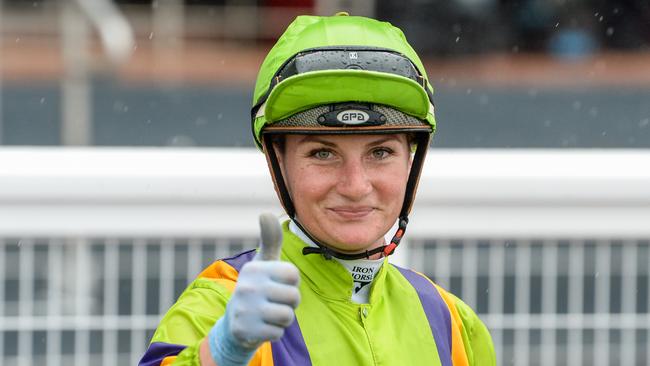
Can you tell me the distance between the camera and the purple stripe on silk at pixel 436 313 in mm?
2453

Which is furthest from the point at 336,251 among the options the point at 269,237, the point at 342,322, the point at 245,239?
the point at 245,239

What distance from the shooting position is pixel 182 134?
17.1m

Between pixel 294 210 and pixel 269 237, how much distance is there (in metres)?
0.57

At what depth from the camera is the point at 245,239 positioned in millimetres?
3885

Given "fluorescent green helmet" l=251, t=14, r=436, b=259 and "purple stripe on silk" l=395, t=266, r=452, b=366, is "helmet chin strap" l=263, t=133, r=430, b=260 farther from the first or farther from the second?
"purple stripe on silk" l=395, t=266, r=452, b=366

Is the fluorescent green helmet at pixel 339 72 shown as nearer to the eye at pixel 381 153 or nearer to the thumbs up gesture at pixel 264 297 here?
the eye at pixel 381 153

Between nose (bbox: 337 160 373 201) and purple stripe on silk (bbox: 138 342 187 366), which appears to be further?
nose (bbox: 337 160 373 201)

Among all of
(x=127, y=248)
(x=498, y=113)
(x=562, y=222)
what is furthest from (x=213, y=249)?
(x=498, y=113)

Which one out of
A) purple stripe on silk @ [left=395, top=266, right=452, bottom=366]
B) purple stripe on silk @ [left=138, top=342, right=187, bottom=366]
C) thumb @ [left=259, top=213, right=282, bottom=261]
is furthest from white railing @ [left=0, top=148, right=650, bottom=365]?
thumb @ [left=259, top=213, right=282, bottom=261]

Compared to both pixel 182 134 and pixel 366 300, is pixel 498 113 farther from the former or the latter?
pixel 366 300

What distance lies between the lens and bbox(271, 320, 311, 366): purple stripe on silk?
2.24m

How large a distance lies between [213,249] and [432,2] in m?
20.0

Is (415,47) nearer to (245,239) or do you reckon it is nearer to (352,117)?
(245,239)

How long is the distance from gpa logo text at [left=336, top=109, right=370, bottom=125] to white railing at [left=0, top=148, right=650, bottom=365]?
1579 millimetres
